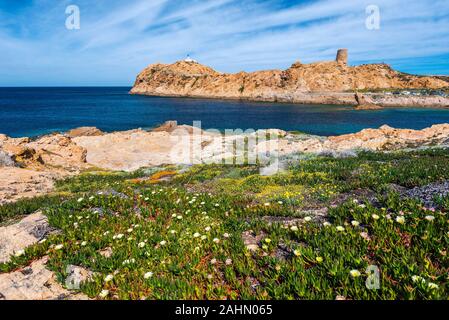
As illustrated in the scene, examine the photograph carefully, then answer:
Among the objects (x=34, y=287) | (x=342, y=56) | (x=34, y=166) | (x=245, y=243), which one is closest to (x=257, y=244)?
(x=245, y=243)

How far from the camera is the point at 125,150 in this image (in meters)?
34.9

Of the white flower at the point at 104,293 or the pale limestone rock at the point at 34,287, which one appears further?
the pale limestone rock at the point at 34,287

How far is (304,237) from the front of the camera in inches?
253

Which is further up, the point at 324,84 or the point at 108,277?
the point at 324,84

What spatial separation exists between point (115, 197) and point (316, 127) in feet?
197

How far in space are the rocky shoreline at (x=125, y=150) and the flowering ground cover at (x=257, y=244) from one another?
9541 millimetres

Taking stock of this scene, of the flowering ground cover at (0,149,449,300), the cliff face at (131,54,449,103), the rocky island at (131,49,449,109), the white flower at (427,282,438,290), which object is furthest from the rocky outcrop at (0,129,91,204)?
the cliff face at (131,54,449,103)

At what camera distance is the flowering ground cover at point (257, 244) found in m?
4.75

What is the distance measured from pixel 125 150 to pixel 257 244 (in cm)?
3076

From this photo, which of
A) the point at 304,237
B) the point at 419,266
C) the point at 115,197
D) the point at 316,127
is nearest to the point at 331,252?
the point at 304,237

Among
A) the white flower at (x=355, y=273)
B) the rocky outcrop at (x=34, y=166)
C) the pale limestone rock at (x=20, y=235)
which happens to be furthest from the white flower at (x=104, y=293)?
the rocky outcrop at (x=34, y=166)

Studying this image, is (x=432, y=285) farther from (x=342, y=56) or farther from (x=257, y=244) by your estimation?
(x=342, y=56)

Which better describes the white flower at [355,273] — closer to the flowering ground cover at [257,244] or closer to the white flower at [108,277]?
the flowering ground cover at [257,244]

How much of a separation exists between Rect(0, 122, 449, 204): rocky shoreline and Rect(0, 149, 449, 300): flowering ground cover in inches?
376
